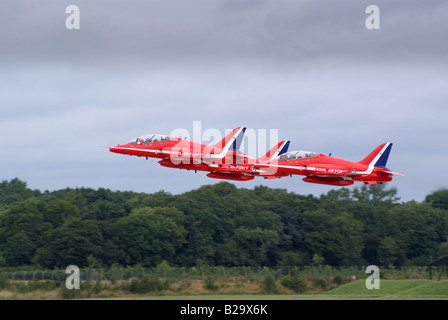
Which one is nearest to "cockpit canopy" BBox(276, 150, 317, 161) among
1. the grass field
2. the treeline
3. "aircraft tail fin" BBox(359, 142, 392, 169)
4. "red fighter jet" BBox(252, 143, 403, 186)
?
"red fighter jet" BBox(252, 143, 403, 186)

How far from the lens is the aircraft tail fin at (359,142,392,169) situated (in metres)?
69.7

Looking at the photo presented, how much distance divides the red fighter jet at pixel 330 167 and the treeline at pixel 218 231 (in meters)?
26.4

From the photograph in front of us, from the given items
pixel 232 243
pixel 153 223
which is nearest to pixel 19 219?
pixel 153 223

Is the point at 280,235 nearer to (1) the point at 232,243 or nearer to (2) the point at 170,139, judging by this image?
(1) the point at 232,243

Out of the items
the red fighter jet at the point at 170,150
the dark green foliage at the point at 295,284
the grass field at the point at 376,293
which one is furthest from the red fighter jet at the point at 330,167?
the dark green foliage at the point at 295,284

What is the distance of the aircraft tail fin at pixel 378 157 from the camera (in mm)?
69688

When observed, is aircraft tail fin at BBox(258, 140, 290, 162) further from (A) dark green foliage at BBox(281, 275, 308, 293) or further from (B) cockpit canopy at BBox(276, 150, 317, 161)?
(A) dark green foliage at BBox(281, 275, 308, 293)

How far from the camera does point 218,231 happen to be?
369 feet

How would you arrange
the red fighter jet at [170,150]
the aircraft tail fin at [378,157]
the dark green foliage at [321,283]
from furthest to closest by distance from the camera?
the dark green foliage at [321,283] < the aircraft tail fin at [378,157] < the red fighter jet at [170,150]

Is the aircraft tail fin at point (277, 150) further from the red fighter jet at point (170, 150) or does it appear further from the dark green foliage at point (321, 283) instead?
the dark green foliage at point (321, 283)

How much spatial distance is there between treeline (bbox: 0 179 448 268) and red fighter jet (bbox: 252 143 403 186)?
26.4m

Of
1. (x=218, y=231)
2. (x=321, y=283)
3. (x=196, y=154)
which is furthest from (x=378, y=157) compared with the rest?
(x=218, y=231)

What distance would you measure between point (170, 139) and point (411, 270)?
103 ft
